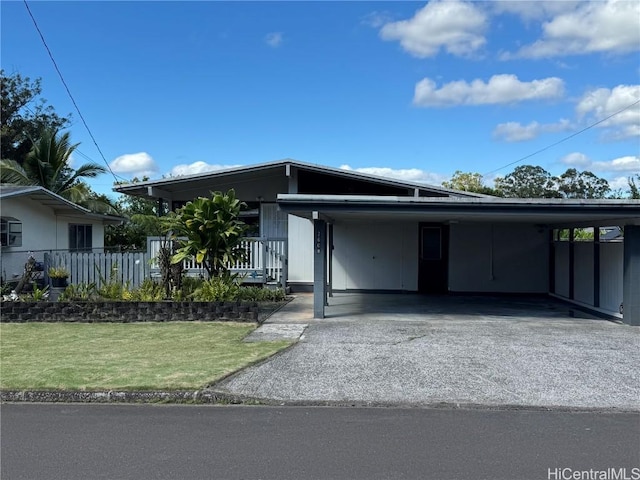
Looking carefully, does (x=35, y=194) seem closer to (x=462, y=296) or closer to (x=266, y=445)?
(x=462, y=296)

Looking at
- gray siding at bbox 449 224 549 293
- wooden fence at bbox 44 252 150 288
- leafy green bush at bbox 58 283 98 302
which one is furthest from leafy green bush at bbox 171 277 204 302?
gray siding at bbox 449 224 549 293

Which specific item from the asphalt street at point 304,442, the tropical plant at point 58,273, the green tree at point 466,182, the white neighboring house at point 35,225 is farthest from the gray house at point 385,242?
the green tree at point 466,182

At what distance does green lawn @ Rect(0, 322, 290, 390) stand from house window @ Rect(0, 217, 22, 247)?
6.38 meters

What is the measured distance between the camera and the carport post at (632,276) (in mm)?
10609

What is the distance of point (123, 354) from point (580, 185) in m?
56.7

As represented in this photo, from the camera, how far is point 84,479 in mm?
4059

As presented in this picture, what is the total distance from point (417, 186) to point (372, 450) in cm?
1021

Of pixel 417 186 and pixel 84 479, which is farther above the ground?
pixel 417 186

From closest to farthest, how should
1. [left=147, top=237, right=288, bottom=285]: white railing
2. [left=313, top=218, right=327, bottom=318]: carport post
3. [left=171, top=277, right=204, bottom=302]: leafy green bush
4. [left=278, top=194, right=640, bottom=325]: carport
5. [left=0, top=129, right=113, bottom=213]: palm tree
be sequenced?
[left=313, top=218, right=327, bottom=318]: carport post → [left=171, top=277, right=204, bottom=302]: leafy green bush → [left=147, top=237, right=288, bottom=285]: white railing → [left=278, top=194, right=640, bottom=325]: carport → [left=0, top=129, right=113, bottom=213]: palm tree

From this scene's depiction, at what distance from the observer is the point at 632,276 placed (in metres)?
10.6

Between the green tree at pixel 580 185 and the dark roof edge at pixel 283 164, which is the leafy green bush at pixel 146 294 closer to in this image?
the dark roof edge at pixel 283 164

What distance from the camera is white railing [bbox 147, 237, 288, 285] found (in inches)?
600

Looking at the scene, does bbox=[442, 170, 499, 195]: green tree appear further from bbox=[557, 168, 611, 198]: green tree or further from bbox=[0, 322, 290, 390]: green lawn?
bbox=[0, 322, 290, 390]: green lawn

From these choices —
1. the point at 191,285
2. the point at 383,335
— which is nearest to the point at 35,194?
the point at 191,285
